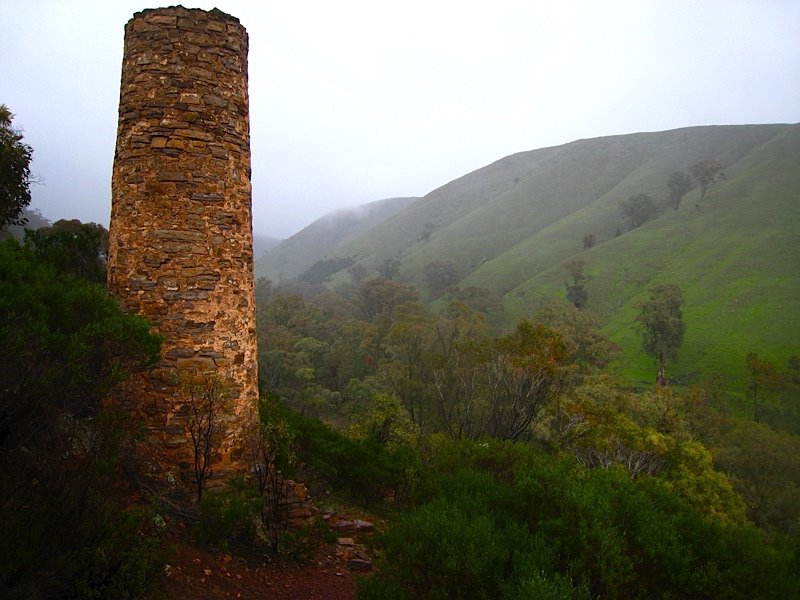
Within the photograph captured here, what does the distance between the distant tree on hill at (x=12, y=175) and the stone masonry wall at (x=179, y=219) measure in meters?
8.00

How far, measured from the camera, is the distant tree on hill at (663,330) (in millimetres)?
41031

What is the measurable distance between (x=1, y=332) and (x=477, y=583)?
4443 millimetres

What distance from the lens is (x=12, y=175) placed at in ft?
43.2

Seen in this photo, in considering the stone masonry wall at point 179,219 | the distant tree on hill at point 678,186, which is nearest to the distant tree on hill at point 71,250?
the stone masonry wall at point 179,219

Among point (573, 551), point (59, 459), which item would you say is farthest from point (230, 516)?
point (573, 551)

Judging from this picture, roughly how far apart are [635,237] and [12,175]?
70327 millimetres

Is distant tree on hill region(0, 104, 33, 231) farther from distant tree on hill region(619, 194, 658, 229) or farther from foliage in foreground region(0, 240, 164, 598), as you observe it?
distant tree on hill region(619, 194, 658, 229)

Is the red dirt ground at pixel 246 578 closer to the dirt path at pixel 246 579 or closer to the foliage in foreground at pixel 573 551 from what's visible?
the dirt path at pixel 246 579

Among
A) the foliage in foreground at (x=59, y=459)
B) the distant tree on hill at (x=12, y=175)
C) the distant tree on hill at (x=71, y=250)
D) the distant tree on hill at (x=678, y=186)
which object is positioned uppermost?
the distant tree on hill at (x=678, y=186)

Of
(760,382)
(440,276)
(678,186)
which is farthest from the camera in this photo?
(678,186)

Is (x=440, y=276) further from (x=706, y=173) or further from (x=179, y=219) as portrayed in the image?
(x=179, y=219)

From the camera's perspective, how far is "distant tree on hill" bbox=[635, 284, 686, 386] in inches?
1615

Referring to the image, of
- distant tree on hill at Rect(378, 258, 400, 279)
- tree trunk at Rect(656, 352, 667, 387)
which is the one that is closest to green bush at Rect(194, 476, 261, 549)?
tree trunk at Rect(656, 352, 667, 387)

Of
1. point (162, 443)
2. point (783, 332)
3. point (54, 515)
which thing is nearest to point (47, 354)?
point (54, 515)
